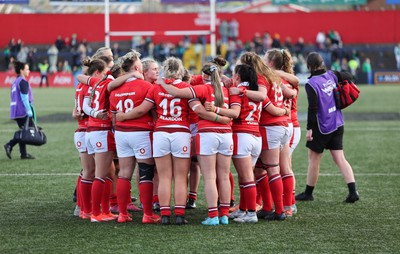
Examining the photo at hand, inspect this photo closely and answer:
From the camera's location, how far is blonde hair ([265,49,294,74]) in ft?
29.6

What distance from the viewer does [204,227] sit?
8211mm

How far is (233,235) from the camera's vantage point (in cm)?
780

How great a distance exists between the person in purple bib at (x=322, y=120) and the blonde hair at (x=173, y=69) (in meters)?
1.99

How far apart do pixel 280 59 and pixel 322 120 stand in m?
1.25

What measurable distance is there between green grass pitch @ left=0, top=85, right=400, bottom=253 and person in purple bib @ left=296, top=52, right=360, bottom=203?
1.10 ft

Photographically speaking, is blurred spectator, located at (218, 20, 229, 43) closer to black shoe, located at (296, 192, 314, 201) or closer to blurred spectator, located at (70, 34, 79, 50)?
blurred spectator, located at (70, 34, 79, 50)

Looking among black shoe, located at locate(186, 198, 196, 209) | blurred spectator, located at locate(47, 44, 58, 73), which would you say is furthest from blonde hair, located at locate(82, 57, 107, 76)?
blurred spectator, located at locate(47, 44, 58, 73)

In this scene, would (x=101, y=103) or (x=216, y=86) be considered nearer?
(x=216, y=86)

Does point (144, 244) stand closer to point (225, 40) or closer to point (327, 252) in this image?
point (327, 252)

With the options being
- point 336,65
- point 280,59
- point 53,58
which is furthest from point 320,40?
point 280,59

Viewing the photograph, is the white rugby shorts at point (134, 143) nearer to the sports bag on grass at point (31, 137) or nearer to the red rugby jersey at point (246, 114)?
the red rugby jersey at point (246, 114)

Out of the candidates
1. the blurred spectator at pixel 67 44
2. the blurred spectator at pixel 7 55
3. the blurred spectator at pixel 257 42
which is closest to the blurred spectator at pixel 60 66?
the blurred spectator at pixel 67 44

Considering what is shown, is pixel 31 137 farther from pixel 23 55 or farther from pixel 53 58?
pixel 53 58

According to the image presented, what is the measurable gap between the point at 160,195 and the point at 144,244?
43.4 inches
